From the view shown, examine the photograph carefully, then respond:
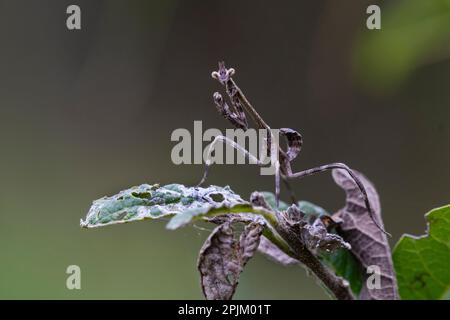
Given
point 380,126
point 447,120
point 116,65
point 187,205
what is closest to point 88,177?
point 116,65

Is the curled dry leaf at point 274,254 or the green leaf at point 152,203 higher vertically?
the green leaf at point 152,203

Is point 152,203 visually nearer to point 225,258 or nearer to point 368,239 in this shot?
point 225,258

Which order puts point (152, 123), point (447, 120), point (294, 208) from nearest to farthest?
point (294, 208), point (447, 120), point (152, 123)

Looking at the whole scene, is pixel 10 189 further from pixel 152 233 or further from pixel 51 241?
pixel 152 233

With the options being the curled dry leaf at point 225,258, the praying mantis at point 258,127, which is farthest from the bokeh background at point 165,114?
the curled dry leaf at point 225,258

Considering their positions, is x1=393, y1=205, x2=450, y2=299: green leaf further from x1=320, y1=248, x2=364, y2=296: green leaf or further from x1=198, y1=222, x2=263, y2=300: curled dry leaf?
x1=198, y1=222, x2=263, y2=300: curled dry leaf

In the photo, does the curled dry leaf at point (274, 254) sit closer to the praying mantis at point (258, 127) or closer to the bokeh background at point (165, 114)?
the praying mantis at point (258, 127)

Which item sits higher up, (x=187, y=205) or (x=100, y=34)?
(x=100, y=34)
